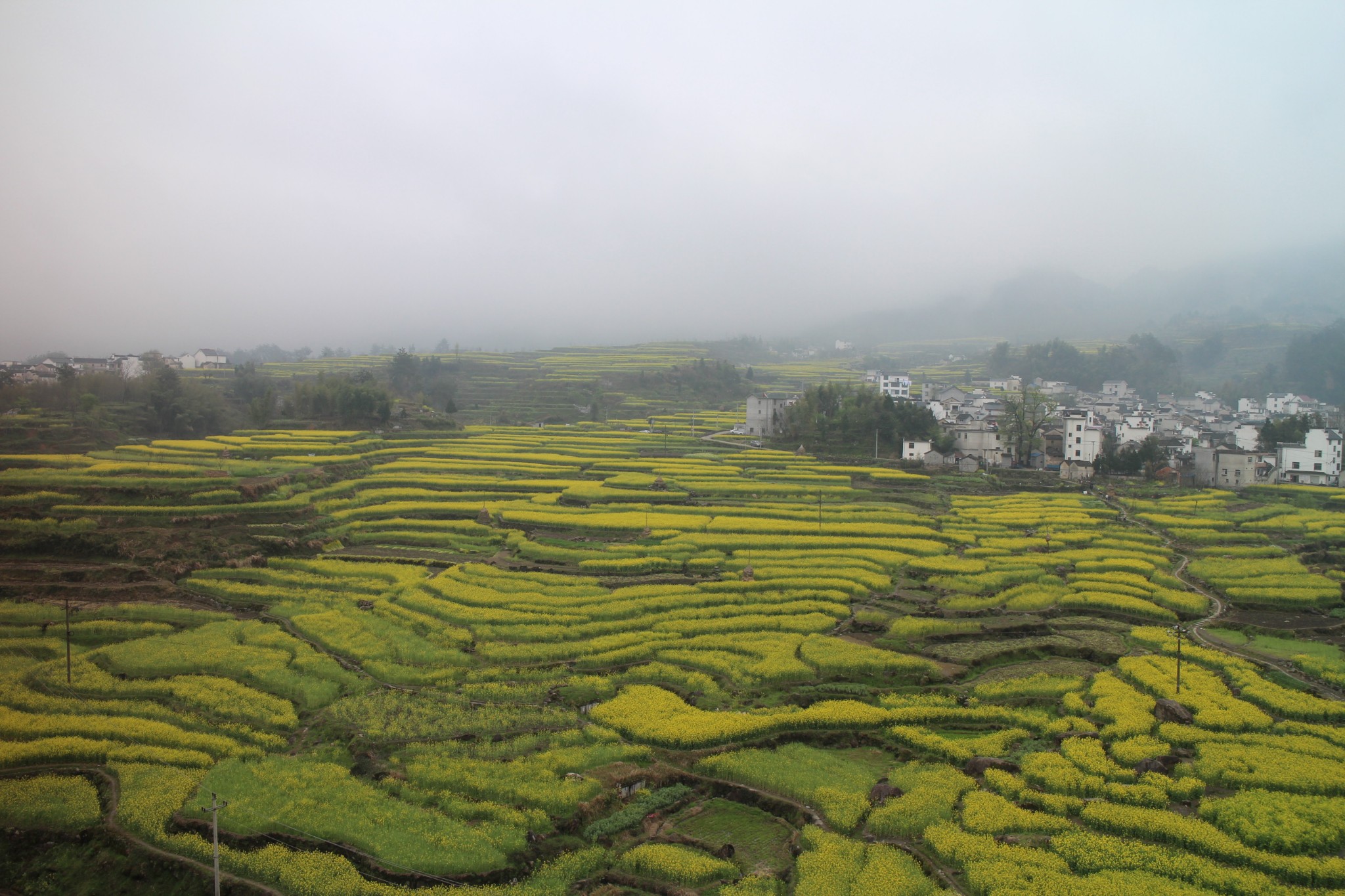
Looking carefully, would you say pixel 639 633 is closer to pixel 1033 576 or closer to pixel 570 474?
pixel 1033 576

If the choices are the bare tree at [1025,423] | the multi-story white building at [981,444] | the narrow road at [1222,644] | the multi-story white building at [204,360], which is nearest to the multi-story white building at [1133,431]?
the bare tree at [1025,423]

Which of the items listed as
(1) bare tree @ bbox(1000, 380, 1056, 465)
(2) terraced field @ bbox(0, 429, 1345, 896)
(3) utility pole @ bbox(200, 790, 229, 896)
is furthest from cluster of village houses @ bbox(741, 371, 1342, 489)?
(3) utility pole @ bbox(200, 790, 229, 896)

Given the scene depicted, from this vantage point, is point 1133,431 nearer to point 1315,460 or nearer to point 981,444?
point 1315,460

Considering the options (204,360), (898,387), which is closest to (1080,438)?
(898,387)

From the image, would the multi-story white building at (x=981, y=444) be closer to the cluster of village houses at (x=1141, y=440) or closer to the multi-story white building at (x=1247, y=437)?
the cluster of village houses at (x=1141, y=440)

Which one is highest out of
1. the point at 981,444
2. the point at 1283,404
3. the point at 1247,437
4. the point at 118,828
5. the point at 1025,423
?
the point at 1283,404

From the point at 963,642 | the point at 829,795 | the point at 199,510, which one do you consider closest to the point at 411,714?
the point at 829,795

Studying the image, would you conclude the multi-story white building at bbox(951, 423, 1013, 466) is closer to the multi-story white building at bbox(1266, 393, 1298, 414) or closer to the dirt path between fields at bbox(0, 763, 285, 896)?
the multi-story white building at bbox(1266, 393, 1298, 414)
